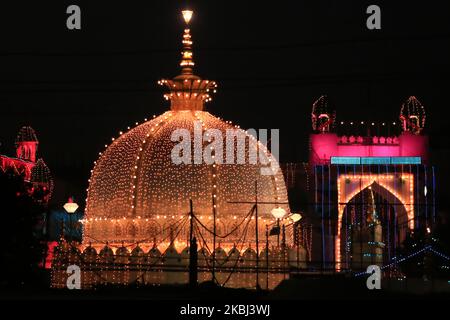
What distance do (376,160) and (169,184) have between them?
19759 mm

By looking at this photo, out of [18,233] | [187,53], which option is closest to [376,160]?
[187,53]

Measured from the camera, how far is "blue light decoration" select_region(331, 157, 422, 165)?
75.1 meters

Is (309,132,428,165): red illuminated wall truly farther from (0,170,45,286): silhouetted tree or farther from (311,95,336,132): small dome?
(0,170,45,286): silhouetted tree

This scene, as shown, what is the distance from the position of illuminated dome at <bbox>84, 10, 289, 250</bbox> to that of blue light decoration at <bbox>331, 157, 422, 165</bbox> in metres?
15.3

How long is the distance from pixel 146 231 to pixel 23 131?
60.9 ft

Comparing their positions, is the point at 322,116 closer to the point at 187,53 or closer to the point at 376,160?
the point at 376,160

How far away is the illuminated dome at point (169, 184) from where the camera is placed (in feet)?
188

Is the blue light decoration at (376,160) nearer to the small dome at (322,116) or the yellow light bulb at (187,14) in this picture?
the small dome at (322,116)

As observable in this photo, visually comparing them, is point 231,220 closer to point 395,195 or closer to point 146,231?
point 146,231

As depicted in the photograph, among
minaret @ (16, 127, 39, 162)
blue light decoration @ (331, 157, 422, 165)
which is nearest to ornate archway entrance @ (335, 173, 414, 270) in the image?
blue light decoration @ (331, 157, 422, 165)

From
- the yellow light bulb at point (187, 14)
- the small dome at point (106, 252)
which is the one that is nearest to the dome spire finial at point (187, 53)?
the yellow light bulb at point (187, 14)

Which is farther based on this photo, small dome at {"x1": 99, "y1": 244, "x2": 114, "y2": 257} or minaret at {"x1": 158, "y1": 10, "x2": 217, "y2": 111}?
minaret at {"x1": 158, "y1": 10, "x2": 217, "y2": 111}
